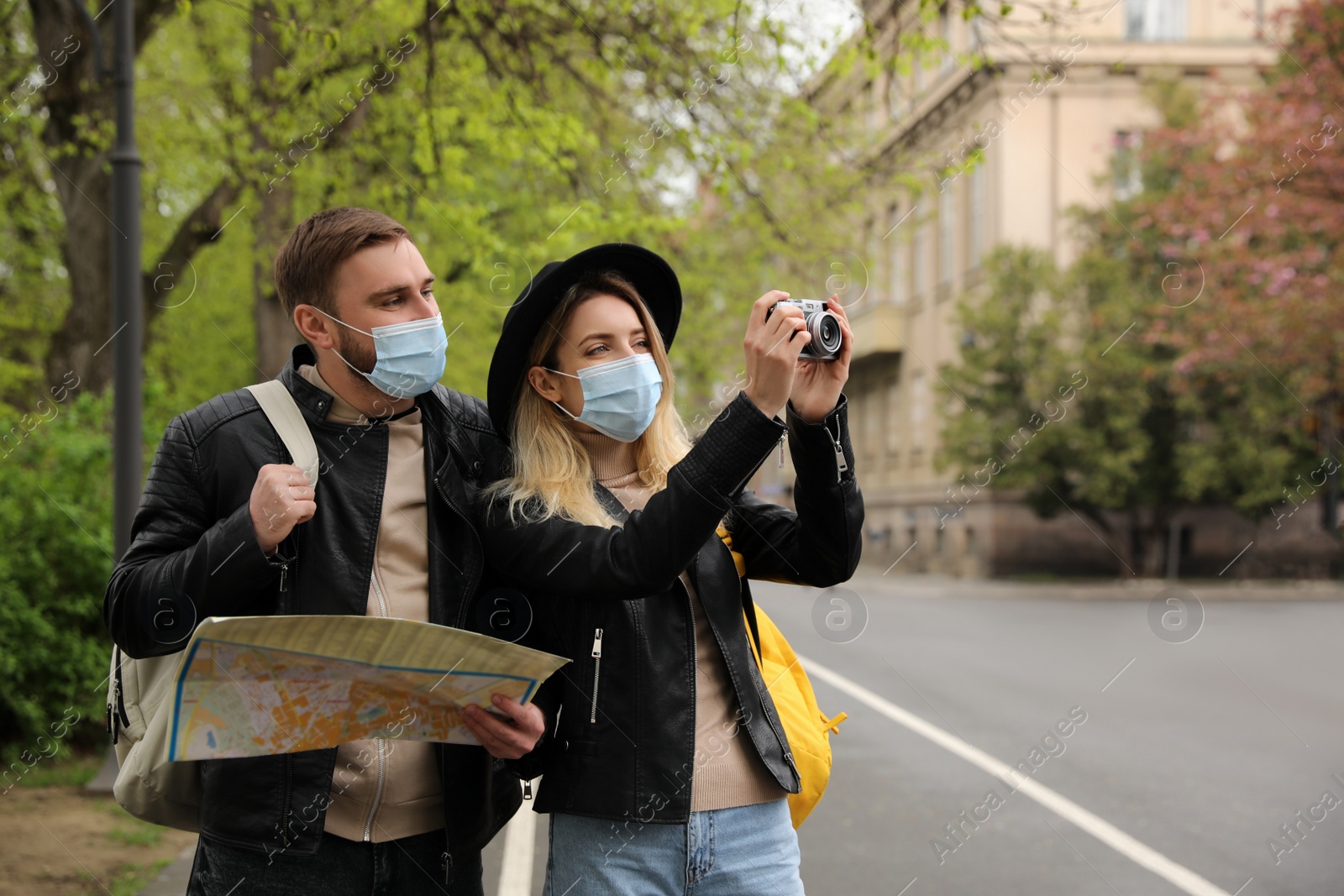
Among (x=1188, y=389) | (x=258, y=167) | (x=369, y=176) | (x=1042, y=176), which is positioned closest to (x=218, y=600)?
(x=258, y=167)

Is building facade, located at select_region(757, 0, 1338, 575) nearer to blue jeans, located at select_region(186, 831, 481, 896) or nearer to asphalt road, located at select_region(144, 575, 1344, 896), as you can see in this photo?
asphalt road, located at select_region(144, 575, 1344, 896)

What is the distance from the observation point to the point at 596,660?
2.18 m

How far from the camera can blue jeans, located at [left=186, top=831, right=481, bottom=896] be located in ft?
7.27

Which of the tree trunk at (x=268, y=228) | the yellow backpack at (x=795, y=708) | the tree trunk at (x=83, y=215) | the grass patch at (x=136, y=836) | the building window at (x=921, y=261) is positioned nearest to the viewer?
the yellow backpack at (x=795, y=708)

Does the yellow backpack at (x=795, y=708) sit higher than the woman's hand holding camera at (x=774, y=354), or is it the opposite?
the woman's hand holding camera at (x=774, y=354)

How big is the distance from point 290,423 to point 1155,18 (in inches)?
1272

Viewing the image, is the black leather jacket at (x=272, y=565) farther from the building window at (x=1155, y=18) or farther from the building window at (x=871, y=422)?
the building window at (x=871, y=422)

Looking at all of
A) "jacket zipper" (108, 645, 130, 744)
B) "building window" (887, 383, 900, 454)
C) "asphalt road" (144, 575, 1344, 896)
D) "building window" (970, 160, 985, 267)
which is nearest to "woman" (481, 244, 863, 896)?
"jacket zipper" (108, 645, 130, 744)

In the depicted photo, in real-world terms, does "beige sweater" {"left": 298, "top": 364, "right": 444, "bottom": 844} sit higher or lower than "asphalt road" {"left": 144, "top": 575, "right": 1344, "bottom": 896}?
higher

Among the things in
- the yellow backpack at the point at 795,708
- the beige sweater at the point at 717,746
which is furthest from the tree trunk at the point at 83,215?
the beige sweater at the point at 717,746

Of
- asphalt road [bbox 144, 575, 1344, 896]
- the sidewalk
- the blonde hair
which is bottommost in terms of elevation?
the sidewalk

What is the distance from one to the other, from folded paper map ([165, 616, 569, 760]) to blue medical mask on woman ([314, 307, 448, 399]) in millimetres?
591

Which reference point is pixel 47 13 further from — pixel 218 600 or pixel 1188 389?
pixel 1188 389

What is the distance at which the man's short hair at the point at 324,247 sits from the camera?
237cm
